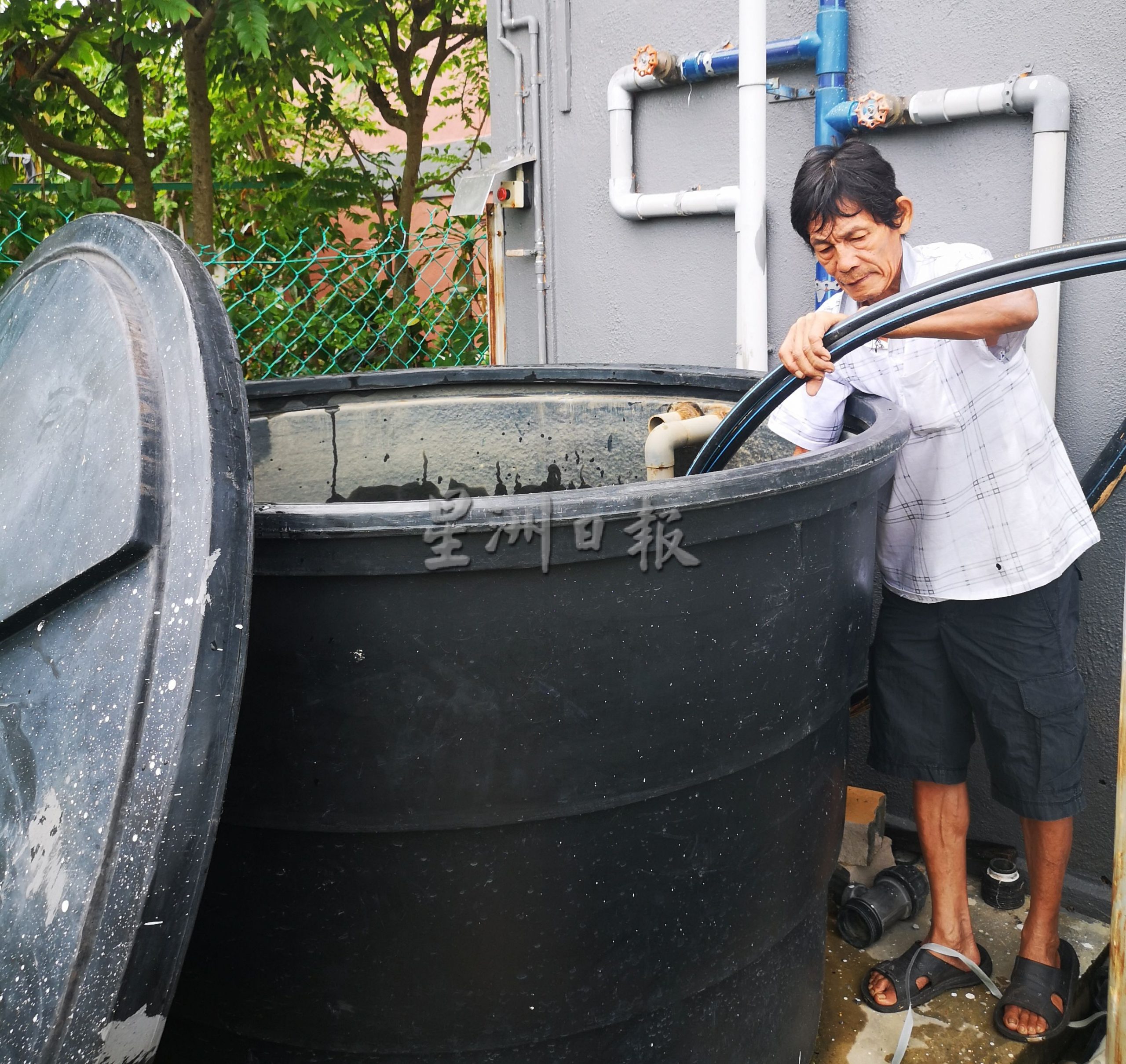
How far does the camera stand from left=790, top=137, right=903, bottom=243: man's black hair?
1720mm

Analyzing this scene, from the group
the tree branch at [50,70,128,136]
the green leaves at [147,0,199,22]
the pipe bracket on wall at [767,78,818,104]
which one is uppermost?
the tree branch at [50,70,128,136]

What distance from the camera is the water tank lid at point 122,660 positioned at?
3.41ft

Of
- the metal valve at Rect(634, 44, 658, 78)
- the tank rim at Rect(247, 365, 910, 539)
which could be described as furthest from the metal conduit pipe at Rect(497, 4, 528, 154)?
the tank rim at Rect(247, 365, 910, 539)

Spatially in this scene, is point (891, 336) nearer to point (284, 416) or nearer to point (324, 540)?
point (324, 540)

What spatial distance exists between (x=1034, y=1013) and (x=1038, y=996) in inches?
1.4

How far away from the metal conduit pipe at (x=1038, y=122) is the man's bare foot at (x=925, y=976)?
1113 mm

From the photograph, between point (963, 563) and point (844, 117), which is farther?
point (844, 117)

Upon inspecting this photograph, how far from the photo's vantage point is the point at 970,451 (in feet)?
6.10

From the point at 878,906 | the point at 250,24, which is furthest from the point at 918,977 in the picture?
the point at 250,24

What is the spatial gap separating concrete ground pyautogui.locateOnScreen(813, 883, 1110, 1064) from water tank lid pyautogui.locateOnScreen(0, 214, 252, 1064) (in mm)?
1373

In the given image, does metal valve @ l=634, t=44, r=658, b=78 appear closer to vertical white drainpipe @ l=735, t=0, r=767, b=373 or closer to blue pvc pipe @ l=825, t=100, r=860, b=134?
vertical white drainpipe @ l=735, t=0, r=767, b=373

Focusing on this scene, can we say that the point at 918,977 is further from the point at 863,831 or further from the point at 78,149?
the point at 78,149

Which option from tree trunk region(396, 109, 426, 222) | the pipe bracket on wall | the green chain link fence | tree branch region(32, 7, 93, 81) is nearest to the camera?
the pipe bracket on wall

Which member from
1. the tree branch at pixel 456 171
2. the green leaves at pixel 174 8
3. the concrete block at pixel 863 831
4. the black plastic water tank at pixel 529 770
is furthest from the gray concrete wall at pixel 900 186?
the tree branch at pixel 456 171
